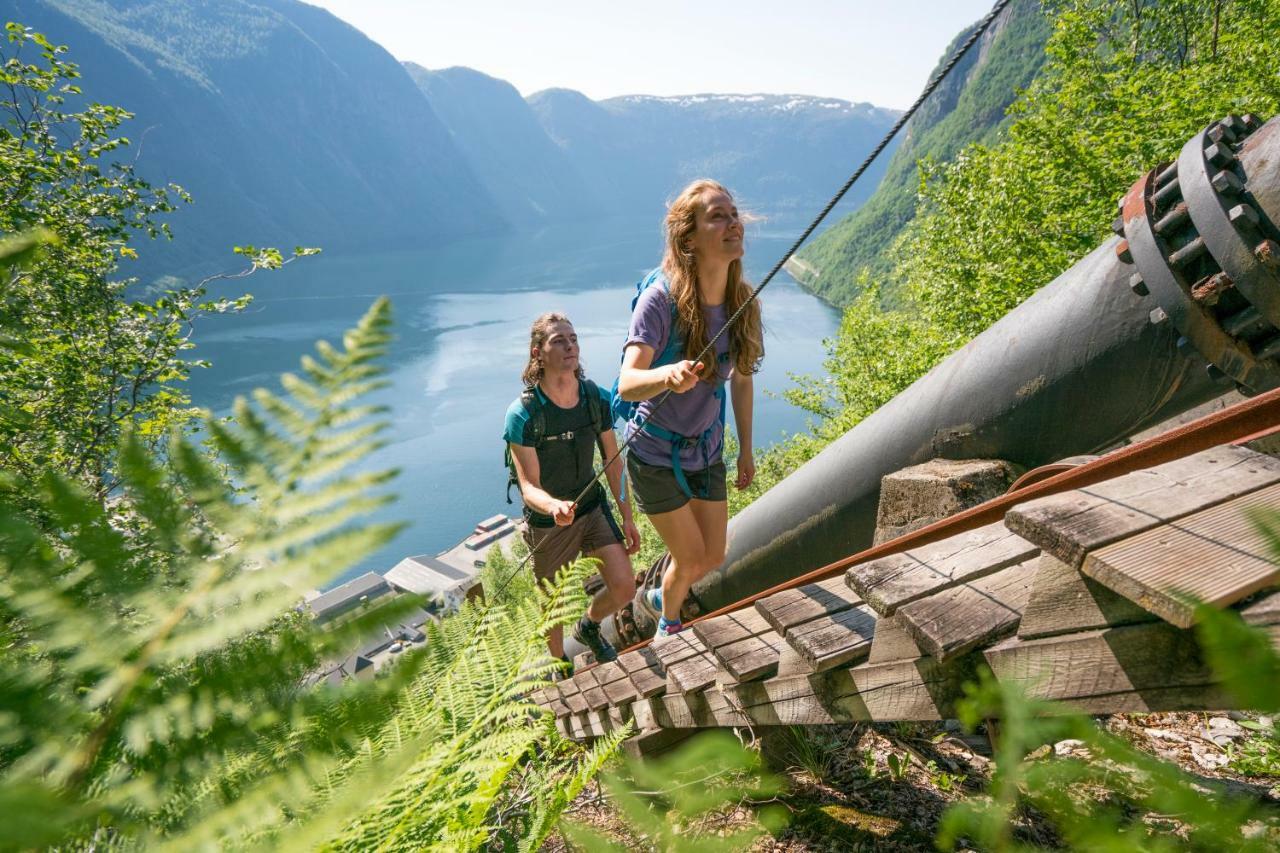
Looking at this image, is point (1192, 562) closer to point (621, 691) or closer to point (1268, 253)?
point (1268, 253)

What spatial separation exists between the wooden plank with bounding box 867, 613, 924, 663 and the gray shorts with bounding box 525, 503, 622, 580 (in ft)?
6.81

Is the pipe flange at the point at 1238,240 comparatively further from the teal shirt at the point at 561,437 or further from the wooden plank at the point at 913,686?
the teal shirt at the point at 561,437

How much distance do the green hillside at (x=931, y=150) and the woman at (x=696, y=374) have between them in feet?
215

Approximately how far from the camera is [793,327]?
70.2 m

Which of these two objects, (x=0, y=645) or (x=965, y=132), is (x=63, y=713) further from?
(x=965, y=132)

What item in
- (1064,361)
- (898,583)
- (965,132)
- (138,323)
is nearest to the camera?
(898,583)

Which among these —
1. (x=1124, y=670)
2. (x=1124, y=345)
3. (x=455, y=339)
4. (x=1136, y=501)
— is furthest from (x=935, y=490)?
(x=455, y=339)

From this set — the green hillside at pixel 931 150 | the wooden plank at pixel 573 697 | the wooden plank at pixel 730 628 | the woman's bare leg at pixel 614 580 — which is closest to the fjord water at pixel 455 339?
the green hillside at pixel 931 150

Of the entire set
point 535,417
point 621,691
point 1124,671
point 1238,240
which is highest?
point 1238,240

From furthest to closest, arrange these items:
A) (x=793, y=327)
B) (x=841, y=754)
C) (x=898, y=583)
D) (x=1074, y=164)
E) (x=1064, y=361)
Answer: (x=793, y=327) → (x=1074, y=164) → (x=841, y=754) → (x=1064, y=361) → (x=898, y=583)

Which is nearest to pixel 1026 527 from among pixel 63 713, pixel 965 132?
pixel 63 713

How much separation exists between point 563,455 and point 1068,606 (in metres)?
2.71

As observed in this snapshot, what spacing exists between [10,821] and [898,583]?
1439mm

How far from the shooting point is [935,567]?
1484mm
